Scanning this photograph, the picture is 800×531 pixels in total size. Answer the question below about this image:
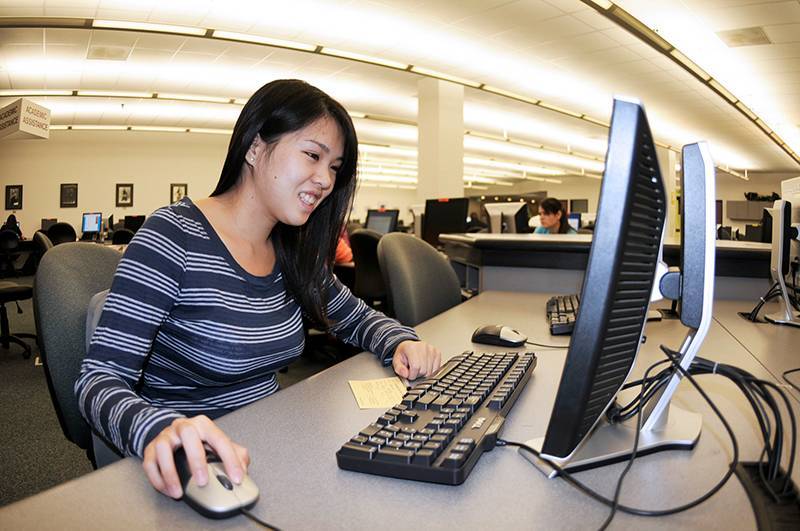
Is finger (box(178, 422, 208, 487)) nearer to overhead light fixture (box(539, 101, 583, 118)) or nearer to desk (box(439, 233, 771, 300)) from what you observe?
desk (box(439, 233, 771, 300))

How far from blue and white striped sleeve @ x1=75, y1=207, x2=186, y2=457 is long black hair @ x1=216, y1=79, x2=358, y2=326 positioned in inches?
8.2

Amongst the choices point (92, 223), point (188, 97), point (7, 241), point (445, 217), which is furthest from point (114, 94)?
point (445, 217)

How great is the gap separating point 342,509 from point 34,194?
1269cm

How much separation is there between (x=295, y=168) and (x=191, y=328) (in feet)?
1.20

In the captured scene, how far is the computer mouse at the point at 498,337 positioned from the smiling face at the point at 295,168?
0.47m

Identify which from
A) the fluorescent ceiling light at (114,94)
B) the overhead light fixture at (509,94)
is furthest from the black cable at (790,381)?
the fluorescent ceiling light at (114,94)

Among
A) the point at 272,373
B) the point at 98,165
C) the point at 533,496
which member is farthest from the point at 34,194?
the point at 533,496

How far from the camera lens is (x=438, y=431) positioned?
2.02 ft

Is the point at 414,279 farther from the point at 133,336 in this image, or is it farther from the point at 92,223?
the point at 92,223

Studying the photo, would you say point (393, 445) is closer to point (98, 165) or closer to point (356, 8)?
point (356, 8)

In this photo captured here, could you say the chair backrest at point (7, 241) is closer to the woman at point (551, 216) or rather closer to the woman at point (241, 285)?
the woman at point (551, 216)

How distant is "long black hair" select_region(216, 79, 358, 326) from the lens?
1096mm

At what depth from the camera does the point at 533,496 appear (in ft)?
1.78

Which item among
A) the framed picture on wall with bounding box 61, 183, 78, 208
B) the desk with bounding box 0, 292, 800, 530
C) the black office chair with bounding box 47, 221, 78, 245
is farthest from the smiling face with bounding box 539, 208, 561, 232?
the framed picture on wall with bounding box 61, 183, 78, 208
